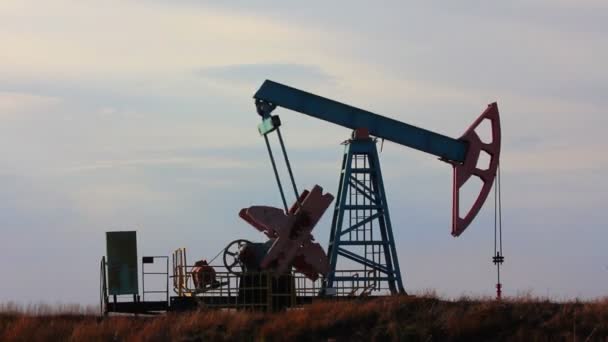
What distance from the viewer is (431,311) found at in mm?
25438

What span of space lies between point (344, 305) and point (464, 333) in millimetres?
2595

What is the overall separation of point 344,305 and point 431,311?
174 cm

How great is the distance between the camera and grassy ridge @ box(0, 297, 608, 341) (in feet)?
80.7

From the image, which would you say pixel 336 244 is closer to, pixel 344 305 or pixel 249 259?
pixel 249 259

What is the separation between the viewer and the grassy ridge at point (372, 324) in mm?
24609

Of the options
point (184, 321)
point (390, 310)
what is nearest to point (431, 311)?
Result: point (390, 310)

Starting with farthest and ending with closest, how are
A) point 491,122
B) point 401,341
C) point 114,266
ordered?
point 491,122, point 114,266, point 401,341

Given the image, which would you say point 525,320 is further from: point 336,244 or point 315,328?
point 336,244

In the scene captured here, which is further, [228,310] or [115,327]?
[228,310]

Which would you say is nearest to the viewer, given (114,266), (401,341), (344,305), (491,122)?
(401,341)

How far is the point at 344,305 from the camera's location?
26359 mm

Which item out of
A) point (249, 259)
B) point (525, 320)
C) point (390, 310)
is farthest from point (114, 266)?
point (525, 320)

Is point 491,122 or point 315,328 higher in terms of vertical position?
point 491,122

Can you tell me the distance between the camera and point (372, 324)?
997 inches
